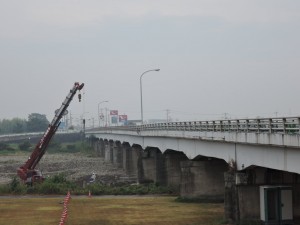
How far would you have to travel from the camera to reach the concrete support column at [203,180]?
40.1 m

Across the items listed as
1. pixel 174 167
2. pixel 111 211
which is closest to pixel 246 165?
pixel 111 211

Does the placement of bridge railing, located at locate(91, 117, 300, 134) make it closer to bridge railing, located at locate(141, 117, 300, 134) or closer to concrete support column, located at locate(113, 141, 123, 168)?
bridge railing, located at locate(141, 117, 300, 134)

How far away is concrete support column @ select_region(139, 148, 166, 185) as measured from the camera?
5591cm

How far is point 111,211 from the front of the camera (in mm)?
35531

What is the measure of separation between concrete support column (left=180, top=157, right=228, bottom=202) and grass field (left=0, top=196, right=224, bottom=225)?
144 cm

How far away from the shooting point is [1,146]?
152 m

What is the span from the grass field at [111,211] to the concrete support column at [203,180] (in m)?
1.44

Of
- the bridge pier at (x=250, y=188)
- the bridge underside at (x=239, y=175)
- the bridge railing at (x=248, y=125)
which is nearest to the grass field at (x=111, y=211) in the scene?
the bridge pier at (x=250, y=188)

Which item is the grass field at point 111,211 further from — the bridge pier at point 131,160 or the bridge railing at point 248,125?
the bridge pier at point 131,160

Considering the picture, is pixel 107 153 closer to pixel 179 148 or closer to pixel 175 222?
pixel 179 148

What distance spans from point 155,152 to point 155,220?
29.9m

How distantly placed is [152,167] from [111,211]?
81.9 feet

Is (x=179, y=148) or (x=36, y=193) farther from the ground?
(x=179, y=148)

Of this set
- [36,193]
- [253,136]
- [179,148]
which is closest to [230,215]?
[253,136]
